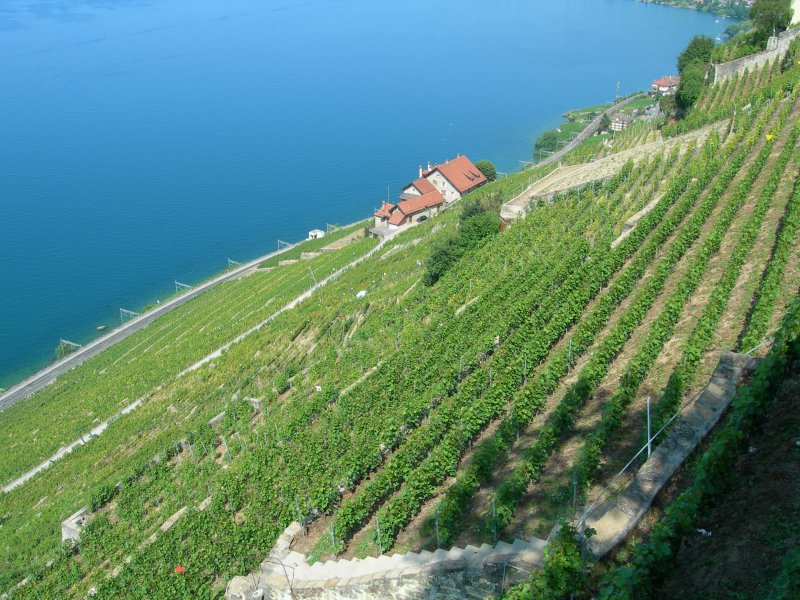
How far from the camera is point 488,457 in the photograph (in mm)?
15688

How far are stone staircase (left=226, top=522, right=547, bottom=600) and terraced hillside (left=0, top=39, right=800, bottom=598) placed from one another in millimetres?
874

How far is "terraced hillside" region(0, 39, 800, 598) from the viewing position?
15.5 metres

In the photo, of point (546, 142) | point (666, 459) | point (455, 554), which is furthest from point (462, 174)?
point (455, 554)

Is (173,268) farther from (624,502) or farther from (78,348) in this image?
(624,502)

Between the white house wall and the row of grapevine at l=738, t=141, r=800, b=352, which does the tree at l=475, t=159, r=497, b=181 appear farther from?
the row of grapevine at l=738, t=141, r=800, b=352

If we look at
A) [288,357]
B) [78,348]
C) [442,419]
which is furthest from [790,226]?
[78,348]

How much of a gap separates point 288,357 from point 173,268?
47605mm

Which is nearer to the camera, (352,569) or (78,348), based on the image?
(352,569)

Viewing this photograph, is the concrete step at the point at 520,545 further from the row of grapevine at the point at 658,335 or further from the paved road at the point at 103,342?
the paved road at the point at 103,342

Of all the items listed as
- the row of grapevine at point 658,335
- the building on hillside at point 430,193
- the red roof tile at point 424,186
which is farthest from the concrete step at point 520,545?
the red roof tile at point 424,186

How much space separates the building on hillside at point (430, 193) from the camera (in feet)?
220

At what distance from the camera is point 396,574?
41.5ft

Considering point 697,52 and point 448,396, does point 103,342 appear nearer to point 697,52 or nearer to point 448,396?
point 448,396

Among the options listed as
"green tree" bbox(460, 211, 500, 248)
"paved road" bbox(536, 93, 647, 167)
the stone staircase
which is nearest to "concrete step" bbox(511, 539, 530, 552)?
the stone staircase
